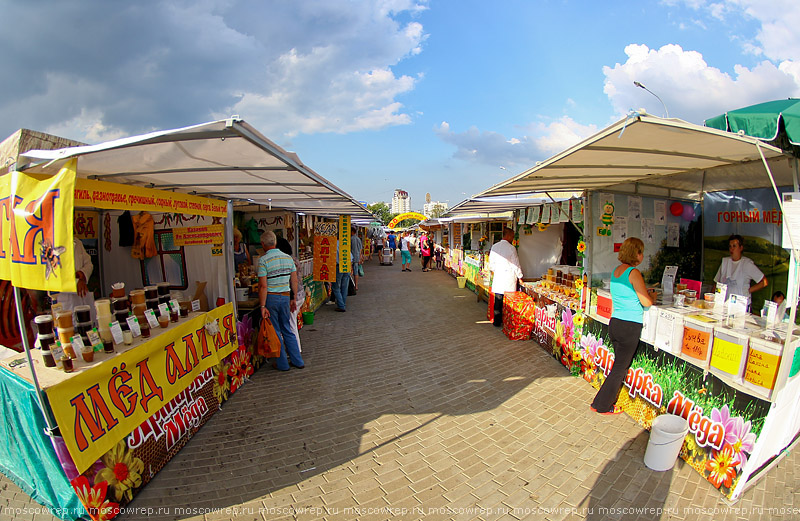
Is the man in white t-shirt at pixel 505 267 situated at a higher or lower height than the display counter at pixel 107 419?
higher

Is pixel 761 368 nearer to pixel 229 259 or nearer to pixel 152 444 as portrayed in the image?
pixel 152 444

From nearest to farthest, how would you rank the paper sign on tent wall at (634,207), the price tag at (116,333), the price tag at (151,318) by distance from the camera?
the price tag at (116,333), the price tag at (151,318), the paper sign on tent wall at (634,207)

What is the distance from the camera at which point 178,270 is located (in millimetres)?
4801

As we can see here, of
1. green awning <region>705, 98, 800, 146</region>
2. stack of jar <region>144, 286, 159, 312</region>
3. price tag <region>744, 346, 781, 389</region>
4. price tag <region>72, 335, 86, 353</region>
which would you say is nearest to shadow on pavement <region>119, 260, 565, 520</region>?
price tag <region>72, 335, 86, 353</region>

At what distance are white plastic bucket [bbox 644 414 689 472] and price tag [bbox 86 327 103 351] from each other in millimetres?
4600

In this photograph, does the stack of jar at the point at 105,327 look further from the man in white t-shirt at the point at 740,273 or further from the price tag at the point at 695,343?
the man in white t-shirt at the point at 740,273

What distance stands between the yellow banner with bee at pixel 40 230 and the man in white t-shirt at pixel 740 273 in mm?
6156

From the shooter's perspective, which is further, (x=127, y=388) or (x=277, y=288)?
(x=277, y=288)

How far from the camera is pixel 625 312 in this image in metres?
3.47

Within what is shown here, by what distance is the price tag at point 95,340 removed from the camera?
2.79 metres

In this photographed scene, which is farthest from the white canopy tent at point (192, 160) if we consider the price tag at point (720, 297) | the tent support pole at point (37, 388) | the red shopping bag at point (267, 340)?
the price tag at point (720, 297)

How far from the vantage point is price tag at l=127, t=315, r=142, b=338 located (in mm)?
3109

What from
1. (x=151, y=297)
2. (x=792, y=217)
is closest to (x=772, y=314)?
(x=792, y=217)

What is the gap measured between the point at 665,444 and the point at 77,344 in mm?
4674
